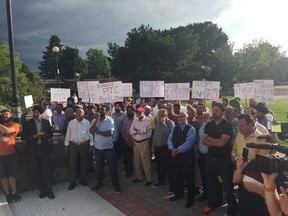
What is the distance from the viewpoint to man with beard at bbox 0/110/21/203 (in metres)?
7.02

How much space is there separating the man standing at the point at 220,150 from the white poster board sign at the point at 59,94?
354 inches

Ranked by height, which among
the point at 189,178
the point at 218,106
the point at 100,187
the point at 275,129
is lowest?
the point at 100,187

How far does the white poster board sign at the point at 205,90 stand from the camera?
10.8 m

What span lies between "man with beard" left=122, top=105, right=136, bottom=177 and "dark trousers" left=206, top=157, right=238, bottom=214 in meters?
2.91

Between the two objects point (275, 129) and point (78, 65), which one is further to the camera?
point (78, 65)

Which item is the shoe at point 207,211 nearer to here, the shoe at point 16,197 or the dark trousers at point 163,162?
the dark trousers at point 163,162

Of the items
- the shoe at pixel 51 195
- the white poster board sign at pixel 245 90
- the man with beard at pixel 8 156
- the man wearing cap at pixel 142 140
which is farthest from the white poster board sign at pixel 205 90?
the man with beard at pixel 8 156

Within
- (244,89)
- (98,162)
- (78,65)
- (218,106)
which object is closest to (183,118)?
(218,106)

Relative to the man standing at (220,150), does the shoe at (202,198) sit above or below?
below

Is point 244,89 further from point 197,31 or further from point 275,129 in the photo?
point 197,31

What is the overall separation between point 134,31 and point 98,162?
129 feet

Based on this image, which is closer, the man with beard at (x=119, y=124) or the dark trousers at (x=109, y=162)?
the dark trousers at (x=109, y=162)

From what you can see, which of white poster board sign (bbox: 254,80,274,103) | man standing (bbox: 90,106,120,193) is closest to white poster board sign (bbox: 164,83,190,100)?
white poster board sign (bbox: 254,80,274,103)

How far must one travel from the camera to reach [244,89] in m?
11.2
